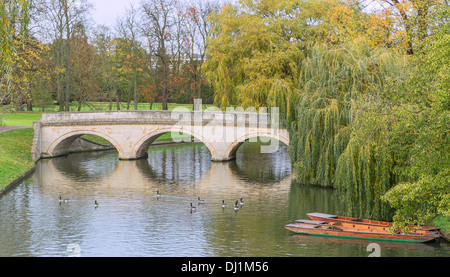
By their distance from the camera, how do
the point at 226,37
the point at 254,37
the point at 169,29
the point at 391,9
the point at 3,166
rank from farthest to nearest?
the point at 169,29
the point at 226,37
the point at 254,37
the point at 3,166
the point at 391,9

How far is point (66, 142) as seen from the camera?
3662cm

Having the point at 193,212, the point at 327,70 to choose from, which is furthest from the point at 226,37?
the point at 193,212

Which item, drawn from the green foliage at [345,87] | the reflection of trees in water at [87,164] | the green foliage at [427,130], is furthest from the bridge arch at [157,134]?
the green foliage at [427,130]

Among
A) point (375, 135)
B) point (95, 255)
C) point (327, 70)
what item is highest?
point (327, 70)

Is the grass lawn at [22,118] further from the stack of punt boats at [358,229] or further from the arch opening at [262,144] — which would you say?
the stack of punt boats at [358,229]

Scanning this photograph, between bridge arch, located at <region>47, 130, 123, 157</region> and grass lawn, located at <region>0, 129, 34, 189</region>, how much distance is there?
5.04 feet

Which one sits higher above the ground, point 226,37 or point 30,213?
point 226,37

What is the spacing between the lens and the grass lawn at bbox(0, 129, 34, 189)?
88.4 ft

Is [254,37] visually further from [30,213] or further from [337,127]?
[30,213]

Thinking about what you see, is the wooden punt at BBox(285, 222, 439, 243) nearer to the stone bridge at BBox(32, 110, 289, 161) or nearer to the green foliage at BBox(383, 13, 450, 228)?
the green foliage at BBox(383, 13, 450, 228)

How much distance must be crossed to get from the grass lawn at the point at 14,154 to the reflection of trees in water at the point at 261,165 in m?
11.7

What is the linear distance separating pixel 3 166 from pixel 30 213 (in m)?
8.51

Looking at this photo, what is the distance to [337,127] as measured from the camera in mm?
22125

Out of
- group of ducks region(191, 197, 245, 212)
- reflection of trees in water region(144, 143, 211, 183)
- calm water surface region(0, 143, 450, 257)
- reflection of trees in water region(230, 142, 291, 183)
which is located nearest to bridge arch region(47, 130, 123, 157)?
calm water surface region(0, 143, 450, 257)
